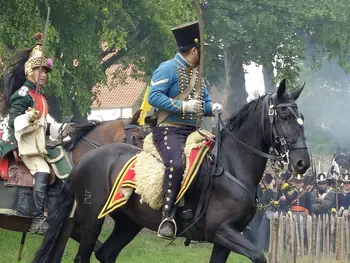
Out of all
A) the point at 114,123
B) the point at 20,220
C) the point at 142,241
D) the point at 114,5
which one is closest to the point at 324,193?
the point at 142,241

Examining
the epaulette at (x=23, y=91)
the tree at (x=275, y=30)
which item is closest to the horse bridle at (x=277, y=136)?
the epaulette at (x=23, y=91)

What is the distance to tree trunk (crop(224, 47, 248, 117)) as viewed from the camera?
129 feet

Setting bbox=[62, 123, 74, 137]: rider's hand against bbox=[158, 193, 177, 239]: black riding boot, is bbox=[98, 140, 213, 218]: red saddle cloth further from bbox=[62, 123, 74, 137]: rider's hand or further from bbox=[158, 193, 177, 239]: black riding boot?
bbox=[62, 123, 74, 137]: rider's hand

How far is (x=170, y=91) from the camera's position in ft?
29.8

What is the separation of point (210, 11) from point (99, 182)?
25.9 meters

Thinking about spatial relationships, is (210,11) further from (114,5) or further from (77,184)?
(77,184)

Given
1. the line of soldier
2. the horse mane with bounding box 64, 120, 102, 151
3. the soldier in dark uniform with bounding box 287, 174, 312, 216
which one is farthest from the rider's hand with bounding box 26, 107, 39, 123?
the soldier in dark uniform with bounding box 287, 174, 312, 216

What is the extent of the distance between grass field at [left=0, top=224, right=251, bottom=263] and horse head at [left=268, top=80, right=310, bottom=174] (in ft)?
22.5

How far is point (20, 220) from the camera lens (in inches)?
439

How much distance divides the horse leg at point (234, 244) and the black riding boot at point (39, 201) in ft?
9.32

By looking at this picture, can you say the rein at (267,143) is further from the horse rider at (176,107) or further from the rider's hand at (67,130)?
the rider's hand at (67,130)

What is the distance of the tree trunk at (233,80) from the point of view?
129 ft

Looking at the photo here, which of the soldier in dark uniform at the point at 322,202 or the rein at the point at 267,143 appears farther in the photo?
the soldier in dark uniform at the point at 322,202

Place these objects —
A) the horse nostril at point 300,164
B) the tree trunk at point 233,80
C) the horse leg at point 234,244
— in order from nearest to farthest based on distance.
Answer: the horse leg at point 234,244, the horse nostril at point 300,164, the tree trunk at point 233,80
